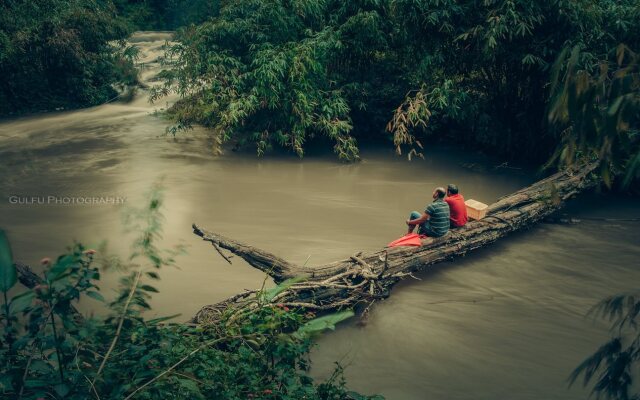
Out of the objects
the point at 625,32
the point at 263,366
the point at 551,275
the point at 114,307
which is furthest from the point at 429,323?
the point at 625,32

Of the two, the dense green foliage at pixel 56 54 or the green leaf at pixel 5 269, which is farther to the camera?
the dense green foliage at pixel 56 54

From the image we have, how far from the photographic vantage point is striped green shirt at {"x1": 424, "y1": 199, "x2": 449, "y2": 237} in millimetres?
7645

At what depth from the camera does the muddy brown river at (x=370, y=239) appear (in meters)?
6.03

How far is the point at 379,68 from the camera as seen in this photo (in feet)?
47.6

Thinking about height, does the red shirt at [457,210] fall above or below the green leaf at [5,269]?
below

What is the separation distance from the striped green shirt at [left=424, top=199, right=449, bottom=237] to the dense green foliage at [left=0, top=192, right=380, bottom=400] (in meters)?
3.83

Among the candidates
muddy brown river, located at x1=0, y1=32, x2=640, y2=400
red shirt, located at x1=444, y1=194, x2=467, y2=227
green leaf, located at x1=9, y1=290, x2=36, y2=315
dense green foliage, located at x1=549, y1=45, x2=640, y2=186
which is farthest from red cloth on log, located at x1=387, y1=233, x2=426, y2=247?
green leaf, located at x1=9, y1=290, x2=36, y2=315

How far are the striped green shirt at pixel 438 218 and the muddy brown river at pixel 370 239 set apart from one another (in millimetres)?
547

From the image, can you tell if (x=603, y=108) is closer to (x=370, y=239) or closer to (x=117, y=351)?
(x=117, y=351)

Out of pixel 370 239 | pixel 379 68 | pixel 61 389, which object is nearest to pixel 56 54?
pixel 379 68

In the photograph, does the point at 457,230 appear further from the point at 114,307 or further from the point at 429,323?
the point at 114,307

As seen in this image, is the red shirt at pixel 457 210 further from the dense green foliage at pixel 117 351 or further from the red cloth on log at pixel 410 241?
the dense green foliage at pixel 117 351

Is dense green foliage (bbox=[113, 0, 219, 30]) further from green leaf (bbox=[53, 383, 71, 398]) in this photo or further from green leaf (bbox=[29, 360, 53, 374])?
green leaf (bbox=[53, 383, 71, 398])

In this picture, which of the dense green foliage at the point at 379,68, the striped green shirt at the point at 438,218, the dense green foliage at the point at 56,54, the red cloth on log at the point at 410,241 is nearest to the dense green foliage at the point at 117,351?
the red cloth on log at the point at 410,241
